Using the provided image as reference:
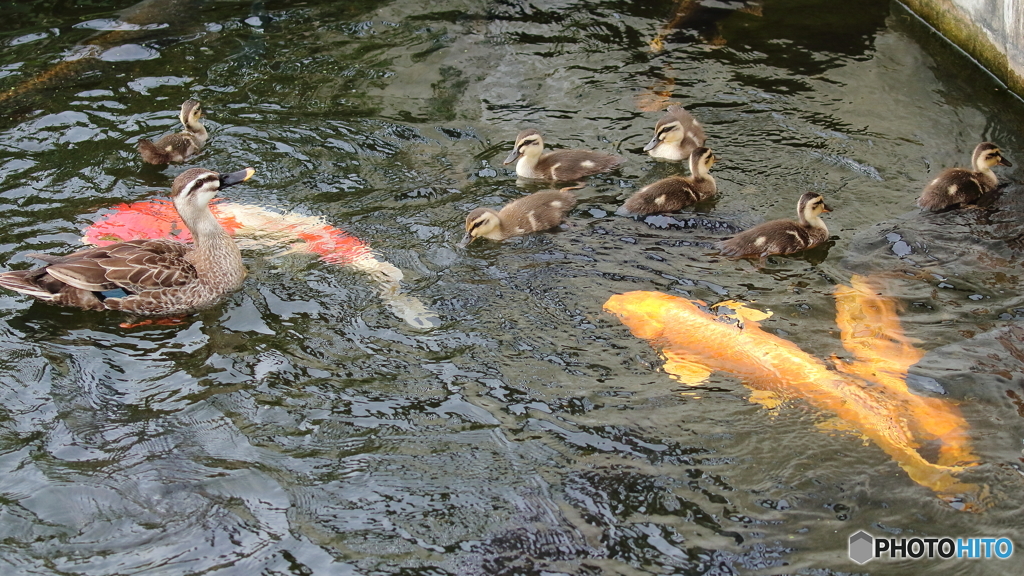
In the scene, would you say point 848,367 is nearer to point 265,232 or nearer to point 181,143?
point 265,232

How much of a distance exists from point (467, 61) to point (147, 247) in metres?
4.11

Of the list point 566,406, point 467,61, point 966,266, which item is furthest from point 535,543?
point 467,61

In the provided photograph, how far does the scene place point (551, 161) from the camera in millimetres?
7254

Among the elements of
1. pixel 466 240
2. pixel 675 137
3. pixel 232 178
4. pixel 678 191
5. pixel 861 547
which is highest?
pixel 232 178

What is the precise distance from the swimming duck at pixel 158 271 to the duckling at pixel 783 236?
325 centimetres

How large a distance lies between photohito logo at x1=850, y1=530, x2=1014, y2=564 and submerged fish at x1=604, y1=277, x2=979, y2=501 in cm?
25

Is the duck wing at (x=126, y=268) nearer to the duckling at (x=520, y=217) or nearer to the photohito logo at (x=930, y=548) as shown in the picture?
the duckling at (x=520, y=217)

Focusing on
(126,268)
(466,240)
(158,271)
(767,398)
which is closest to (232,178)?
(158,271)

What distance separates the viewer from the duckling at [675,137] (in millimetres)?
7281

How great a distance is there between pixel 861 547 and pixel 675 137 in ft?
13.8

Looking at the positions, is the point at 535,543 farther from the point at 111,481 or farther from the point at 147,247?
the point at 147,247

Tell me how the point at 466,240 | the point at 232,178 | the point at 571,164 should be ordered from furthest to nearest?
the point at 571,164 → the point at 466,240 → the point at 232,178

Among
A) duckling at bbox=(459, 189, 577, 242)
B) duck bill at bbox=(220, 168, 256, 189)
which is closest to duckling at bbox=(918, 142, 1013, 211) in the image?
duckling at bbox=(459, 189, 577, 242)

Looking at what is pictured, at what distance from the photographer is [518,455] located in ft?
14.3
